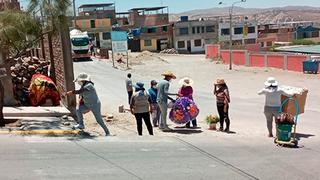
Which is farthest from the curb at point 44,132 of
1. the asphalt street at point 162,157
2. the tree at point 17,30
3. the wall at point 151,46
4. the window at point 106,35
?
the window at point 106,35

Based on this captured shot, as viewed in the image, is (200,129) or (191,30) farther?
(191,30)

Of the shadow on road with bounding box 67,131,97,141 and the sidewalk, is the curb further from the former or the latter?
the shadow on road with bounding box 67,131,97,141

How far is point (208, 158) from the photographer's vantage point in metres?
8.52

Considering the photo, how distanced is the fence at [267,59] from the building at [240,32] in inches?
1176

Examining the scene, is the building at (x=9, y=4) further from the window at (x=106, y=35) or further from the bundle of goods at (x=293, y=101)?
the window at (x=106, y=35)

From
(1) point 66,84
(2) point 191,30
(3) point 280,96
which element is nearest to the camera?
(3) point 280,96

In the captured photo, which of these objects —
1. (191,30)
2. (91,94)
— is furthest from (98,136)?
(191,30)

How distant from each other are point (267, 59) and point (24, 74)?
3492 centimetres

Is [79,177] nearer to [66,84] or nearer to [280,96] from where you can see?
[280,96]

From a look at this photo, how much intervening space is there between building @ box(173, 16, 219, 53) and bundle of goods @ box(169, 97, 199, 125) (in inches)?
3002

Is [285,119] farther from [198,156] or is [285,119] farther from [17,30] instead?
[17,30]

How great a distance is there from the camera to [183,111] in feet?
39.0

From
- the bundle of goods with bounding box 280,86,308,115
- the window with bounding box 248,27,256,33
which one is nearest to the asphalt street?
the bundle of goods with bounding box 280,86,308,115

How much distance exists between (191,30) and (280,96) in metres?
78.9
